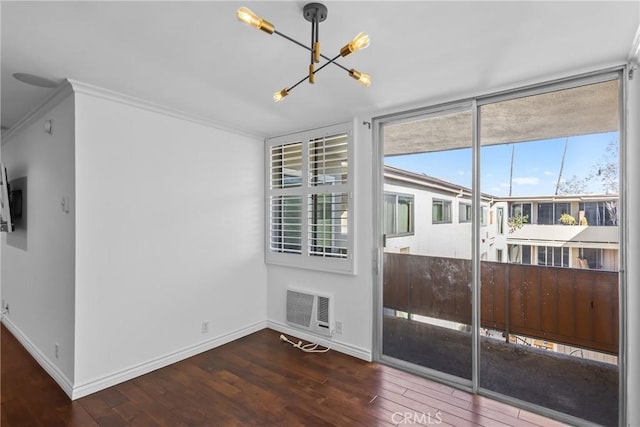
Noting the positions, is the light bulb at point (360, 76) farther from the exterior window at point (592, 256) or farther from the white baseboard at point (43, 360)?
the white baseboard at point (43, 360)

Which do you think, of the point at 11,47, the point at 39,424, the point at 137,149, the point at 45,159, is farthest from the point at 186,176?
the point at 39,424

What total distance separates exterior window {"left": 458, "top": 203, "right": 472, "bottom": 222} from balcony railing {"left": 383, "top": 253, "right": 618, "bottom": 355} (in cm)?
36

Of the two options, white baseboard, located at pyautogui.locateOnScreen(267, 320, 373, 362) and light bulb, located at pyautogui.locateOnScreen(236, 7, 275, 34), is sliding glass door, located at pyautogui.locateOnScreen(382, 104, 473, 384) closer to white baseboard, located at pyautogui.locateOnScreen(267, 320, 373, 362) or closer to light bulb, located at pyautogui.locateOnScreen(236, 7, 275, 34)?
white baseboard, located at pyautogui.locateOnScreen(267, 320, 373, 362)

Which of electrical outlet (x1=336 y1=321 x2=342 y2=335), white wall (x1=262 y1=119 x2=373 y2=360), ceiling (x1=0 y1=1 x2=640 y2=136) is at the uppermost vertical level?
ceiling (x1=0 y1=1 x2=640 y2=136)

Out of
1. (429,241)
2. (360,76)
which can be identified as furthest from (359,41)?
(429,241)

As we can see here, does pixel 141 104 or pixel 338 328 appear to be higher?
pixel 141 104

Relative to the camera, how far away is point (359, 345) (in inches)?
130

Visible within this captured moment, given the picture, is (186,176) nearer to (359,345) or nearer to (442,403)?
(359,345)

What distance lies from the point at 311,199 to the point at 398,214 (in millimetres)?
1049

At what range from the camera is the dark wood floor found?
2283 mm

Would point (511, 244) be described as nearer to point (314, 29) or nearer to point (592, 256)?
point (592, 256)

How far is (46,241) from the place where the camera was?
2.94 metres

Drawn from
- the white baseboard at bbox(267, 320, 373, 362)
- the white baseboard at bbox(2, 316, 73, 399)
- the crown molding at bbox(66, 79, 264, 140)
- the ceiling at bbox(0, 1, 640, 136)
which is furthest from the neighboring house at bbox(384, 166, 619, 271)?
the white baseboard at bbox(2, 316, 73, 399)

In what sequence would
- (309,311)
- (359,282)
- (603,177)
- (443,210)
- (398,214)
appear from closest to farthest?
(603,177) → (443,210) → (398,214) → (359,282) → (309,311)
